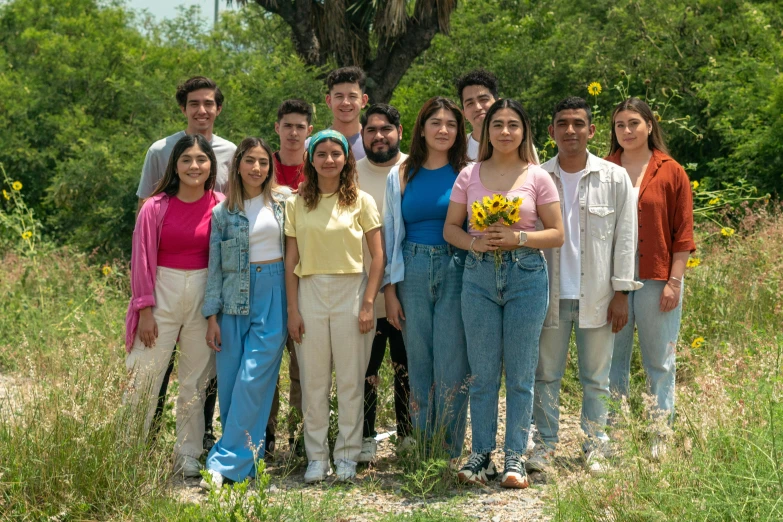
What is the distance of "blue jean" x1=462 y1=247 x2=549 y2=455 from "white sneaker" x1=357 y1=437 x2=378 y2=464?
72cm

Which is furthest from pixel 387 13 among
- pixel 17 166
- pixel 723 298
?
pixel 723 298

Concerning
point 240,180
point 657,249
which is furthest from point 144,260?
point 657,249

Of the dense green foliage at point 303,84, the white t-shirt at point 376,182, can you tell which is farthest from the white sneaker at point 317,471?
the dense green foliage at point 303,84

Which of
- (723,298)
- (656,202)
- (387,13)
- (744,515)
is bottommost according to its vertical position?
(744,515)

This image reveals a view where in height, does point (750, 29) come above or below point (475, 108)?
above

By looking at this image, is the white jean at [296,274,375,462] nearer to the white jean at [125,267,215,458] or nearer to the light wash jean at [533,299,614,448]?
the white jean at [125,267,215,458]

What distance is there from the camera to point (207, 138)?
6000 mm

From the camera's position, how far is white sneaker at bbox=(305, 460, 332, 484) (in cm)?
516

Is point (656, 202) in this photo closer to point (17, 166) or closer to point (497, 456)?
point (497, 456)

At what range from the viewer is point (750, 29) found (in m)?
12.1

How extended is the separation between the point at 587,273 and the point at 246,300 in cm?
191

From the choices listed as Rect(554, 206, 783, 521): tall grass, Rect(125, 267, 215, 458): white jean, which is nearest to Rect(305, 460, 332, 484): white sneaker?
Rect(125, 267, 215, 458): white jean

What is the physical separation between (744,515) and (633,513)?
0.44 meters

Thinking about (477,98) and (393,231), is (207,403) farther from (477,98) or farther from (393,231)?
(477,98)
